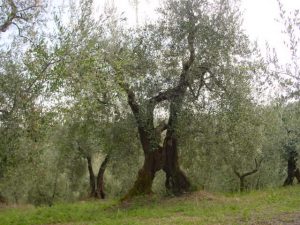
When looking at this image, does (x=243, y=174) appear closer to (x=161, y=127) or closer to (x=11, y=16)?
(x=161, y=127)

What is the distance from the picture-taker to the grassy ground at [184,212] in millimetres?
12984

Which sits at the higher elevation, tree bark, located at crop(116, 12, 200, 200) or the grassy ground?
tree bark, located at crop(116, 12, 200, 200)

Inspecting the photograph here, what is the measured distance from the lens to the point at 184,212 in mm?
15336

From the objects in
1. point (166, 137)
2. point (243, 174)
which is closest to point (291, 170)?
point (243, 174)

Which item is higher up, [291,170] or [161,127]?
[161,127]

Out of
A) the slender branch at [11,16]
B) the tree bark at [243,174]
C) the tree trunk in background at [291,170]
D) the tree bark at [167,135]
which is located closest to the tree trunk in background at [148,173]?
the tree bark at [167,135]

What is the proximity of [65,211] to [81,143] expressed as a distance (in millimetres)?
10073

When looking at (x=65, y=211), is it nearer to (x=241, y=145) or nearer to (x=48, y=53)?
(x=241, y=145)

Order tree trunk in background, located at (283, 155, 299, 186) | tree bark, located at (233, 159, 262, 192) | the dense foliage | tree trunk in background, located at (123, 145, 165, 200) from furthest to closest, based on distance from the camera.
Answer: tree bark, located at (233, 159, 262, 192) < tree trunk in background, located at (283, 155, 299, 186) < tree trunk in background, located at (123, 145, 165, 200) < the dense foliage

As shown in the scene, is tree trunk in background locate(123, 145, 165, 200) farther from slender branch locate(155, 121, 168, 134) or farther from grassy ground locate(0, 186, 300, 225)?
slender branch locate(155, 121, 168, 134)

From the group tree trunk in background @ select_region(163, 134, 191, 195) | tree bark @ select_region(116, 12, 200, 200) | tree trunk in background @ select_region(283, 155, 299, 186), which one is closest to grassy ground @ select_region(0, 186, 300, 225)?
tree trunk in background @ select_region(163, 134, 191, 195)

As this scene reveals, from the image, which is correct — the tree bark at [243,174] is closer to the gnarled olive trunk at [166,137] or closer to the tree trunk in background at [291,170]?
the tree trunk in background at [291,170]

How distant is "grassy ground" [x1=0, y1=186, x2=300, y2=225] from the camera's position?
→ 42.6 feet

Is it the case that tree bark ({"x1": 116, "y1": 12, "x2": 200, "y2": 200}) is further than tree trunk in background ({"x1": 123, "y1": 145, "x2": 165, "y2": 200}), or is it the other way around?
tree trunk in background ({"x1": 123, "y1": 145, "x2": 165, "y2": 200})
